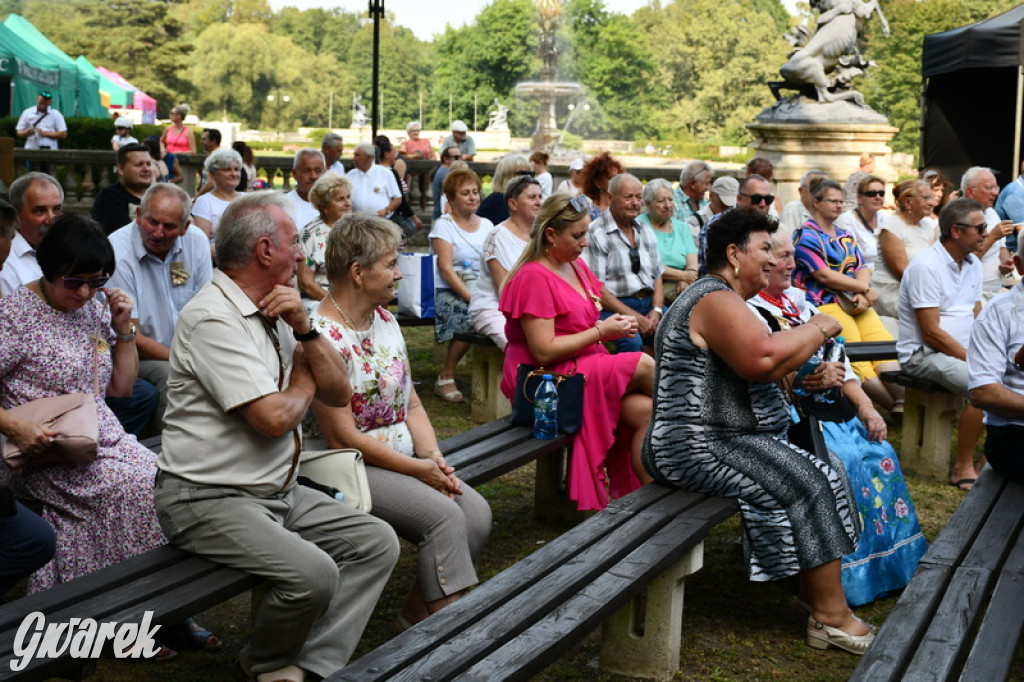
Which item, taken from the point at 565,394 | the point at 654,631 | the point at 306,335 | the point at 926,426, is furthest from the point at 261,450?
the point at 926,426

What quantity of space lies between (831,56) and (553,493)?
13159mm

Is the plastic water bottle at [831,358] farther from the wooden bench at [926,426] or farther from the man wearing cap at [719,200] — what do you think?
the man wearing cap at [719,200]

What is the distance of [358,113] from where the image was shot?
69562mm

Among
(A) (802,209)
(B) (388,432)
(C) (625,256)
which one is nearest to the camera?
(B) (388,432)

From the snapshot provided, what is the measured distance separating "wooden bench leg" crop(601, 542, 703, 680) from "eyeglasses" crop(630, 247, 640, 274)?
3.57 metres

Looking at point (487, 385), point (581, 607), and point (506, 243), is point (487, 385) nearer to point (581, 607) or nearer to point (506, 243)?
point (506, 243)

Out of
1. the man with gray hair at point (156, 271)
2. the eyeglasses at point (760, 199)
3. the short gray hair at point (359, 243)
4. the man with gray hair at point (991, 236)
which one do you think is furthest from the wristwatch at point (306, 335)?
the man with gray hair at point (991, 236)

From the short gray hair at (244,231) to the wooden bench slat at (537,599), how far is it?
1.29 metres

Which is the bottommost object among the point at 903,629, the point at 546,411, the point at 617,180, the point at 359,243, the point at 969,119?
the point at 903,629

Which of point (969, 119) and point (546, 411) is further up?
point (969, 119)

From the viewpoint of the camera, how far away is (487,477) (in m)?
4.82

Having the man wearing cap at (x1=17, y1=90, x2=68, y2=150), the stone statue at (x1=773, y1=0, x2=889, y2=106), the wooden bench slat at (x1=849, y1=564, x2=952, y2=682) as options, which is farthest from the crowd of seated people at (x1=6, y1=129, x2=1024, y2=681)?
the man wearing cap at (x1=17, y1=90, x2=68, y2=150)

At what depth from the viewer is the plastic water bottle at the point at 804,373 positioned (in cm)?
496

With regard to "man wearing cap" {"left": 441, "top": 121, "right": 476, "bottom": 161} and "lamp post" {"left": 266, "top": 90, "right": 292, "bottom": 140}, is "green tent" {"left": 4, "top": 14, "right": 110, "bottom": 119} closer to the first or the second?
"man wearing cap" {"left": 441, "top": 121, "right": 476, "bottom": 161}
